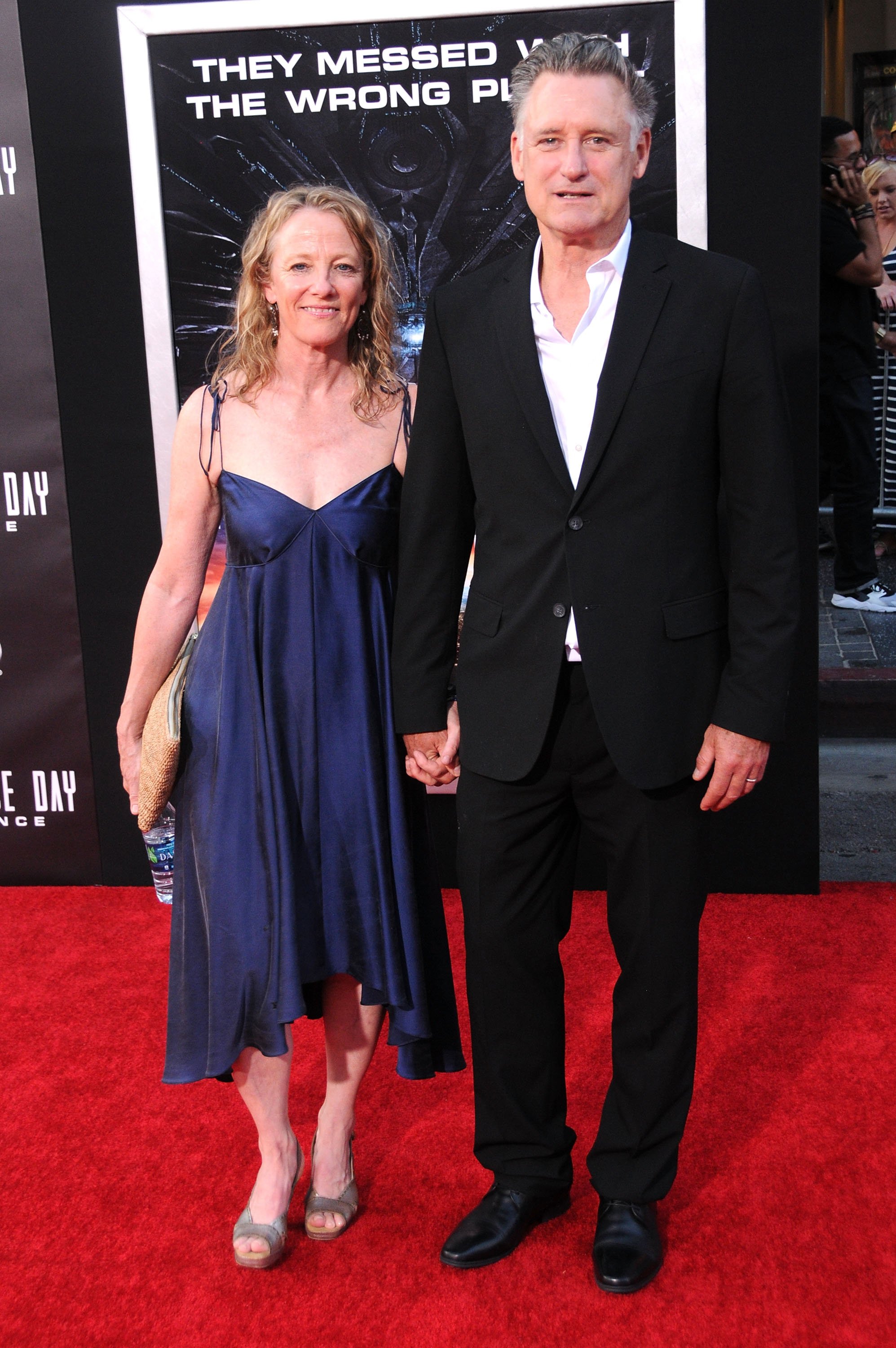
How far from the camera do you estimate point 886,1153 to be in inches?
95.2

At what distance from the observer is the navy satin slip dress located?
2.10 meters

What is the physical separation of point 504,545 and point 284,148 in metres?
1.87

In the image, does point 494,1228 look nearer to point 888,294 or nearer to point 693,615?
point 693,615

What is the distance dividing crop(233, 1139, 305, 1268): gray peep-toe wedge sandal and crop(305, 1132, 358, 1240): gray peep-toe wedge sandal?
5 cm

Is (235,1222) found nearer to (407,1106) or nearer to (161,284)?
(407,1106)

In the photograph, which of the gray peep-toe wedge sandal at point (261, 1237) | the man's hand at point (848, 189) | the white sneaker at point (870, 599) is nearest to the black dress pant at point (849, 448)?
the white sneaker at point (870, 599)

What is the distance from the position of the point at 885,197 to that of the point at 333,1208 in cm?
593

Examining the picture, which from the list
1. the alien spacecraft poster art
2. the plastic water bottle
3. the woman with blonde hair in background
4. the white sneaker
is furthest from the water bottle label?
the woman with blonde hair in background

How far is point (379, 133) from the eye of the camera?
3.36 metres

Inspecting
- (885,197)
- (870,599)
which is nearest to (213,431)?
(870,599)

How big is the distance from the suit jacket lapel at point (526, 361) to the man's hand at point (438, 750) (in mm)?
442

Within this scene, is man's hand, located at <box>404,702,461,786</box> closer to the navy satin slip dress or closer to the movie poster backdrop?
the navy satin slip dress

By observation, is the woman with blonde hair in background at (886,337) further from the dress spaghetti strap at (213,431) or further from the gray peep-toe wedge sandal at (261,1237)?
the gray peep-toe wedge sandal at (261,1237)

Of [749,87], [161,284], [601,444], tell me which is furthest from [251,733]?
[749,87]
